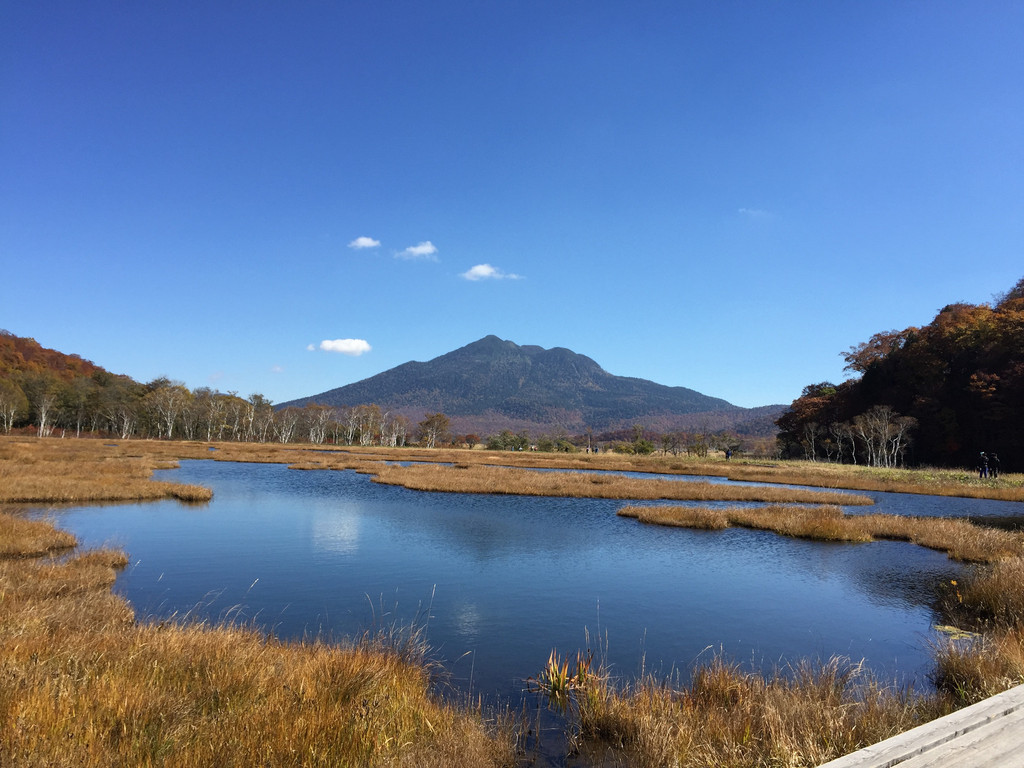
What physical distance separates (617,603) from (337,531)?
1308 cm

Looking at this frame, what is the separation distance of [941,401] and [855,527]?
2277 inches

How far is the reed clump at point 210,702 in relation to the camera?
16.3 feet

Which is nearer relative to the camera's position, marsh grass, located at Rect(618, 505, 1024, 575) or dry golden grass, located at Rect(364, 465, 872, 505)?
marsh grass, located at Rect(618, 505, 1024, 575)

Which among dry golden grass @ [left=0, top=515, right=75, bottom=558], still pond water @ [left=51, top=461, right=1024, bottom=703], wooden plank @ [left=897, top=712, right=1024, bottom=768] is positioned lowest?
still pond water @ [left=51, top=461, right=1024, bottom=703]

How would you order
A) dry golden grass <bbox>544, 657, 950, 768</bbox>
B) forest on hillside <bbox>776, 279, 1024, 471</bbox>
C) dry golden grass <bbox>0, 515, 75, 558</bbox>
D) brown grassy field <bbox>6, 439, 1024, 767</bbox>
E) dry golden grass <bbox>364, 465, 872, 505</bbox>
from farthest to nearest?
forest on hillside <bbox>776, 279, 1024, 471</bbox> < dry golden grass <bbox>364, 465, 872, 505</bbox> < dry golden grass <bbox>0, 515, 75, 558</bbox> < dry golden grass <bbox>544, 657, 950, 768</bbox> < brown grassy field <bbox>6, 439, 1024, 767</bbox>

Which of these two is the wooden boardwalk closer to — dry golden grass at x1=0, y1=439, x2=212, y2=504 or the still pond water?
the still pond water

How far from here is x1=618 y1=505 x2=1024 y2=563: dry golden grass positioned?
67.2 ft

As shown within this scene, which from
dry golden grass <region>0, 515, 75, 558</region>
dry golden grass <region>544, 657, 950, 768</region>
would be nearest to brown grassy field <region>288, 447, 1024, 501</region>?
dry golden grass <region>544, 657, 950, 768</region>

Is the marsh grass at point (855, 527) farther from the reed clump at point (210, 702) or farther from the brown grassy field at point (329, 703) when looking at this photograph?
the reed clump at point (210, 702)

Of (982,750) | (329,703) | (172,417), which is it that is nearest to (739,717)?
(982,750)

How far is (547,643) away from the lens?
36.3ft

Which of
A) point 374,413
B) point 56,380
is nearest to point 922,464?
point 374,413

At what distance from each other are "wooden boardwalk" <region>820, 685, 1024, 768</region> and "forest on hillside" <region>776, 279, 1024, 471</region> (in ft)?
233

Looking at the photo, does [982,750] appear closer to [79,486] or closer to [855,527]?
[855,527]
